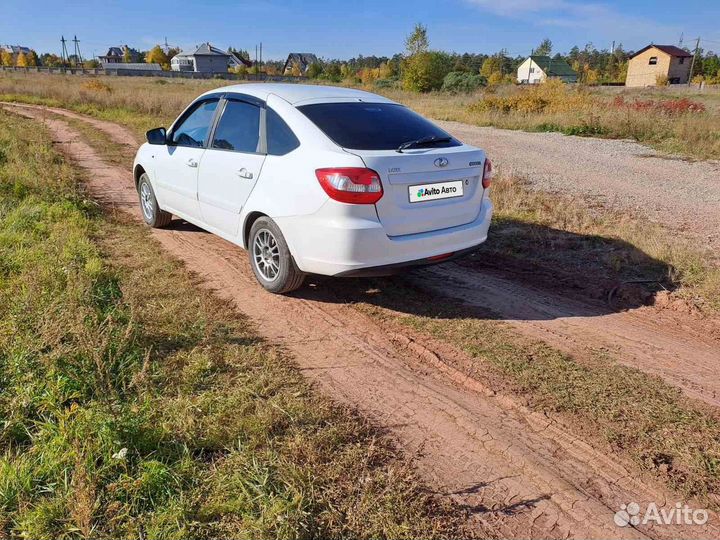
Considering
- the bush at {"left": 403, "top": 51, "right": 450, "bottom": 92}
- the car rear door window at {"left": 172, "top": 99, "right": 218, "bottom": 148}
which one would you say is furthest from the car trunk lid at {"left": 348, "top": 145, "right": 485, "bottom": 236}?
the bush at {"left": 403, "top": 51, "right": 450, "bottom": 92}

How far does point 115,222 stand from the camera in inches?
275

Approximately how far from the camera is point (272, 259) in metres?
4.65

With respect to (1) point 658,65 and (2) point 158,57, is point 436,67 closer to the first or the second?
(1) point 658,65

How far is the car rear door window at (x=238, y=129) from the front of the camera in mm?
4754

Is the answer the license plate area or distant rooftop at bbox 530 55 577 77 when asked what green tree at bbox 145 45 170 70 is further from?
the license plate area

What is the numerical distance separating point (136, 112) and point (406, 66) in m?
33.8

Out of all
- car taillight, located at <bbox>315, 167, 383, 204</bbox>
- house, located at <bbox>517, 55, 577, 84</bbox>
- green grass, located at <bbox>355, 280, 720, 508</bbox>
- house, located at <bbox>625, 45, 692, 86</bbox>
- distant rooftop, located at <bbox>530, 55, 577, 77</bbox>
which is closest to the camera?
green grass, located at <bbox>355, 280, 720, 508</bbox>

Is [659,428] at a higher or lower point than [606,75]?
lower

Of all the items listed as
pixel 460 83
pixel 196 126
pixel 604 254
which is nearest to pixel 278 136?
pixel 196 126

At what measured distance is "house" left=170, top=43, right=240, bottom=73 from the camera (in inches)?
4237

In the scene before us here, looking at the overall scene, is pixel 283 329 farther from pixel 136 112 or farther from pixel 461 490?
pixel 136 112

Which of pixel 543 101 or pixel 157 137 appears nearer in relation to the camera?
pixel 157 137

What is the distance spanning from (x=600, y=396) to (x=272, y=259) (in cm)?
283

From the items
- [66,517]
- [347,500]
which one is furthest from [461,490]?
[66,517]
